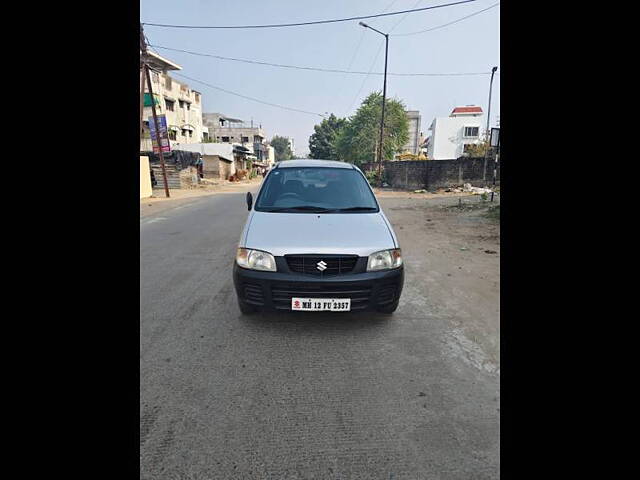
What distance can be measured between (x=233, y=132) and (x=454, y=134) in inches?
1481

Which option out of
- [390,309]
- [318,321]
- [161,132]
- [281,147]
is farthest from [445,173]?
[281,147]

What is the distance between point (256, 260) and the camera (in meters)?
2.86

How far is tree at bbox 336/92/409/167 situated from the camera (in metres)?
31.9

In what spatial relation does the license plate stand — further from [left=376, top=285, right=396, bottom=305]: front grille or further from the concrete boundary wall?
the concrete boundary wall

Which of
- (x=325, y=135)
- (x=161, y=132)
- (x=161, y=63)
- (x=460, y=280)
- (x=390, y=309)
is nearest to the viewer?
(x=390, y=309)

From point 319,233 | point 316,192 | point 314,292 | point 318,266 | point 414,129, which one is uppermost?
point 414,129

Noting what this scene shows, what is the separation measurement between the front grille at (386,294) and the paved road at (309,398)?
13.2 inches

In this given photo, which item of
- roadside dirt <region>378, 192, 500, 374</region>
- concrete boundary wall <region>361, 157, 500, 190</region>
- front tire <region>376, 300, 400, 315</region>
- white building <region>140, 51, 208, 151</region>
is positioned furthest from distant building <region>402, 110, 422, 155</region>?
front tire <region>376, 300, 400, 315</region>

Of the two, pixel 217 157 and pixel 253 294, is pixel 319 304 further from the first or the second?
pixel 217 157
